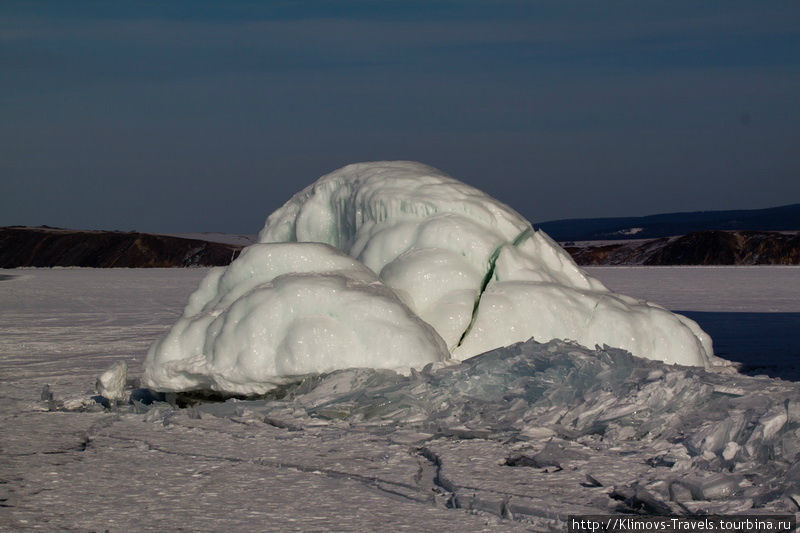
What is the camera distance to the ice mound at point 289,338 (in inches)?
203

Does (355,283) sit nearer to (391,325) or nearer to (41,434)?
(391,325)

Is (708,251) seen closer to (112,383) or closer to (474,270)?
(474,270)

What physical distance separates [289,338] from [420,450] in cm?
135

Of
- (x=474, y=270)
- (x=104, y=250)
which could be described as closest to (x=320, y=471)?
(x=474, y=270)

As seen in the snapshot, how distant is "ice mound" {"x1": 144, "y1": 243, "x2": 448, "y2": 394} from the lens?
16.9 ft

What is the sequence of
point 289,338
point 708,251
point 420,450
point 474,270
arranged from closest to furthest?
point 420,450, point 289,338, point 474,270, point 708,251

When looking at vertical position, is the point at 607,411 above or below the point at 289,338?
below

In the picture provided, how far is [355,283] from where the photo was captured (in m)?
5.64

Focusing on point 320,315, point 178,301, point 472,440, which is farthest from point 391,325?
point 178,301

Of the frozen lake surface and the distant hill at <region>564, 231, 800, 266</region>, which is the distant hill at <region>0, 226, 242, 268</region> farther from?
the frozen lake surface

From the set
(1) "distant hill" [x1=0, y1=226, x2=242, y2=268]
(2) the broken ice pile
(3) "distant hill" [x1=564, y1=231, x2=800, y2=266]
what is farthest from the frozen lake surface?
(1) "distant hill" [x1=0, y1=226, x2=242, y2=268]

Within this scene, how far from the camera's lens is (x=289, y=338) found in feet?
17.0

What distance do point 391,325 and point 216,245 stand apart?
34829 millimetres

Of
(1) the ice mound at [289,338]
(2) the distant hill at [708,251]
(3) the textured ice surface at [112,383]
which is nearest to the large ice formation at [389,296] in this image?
(1) the ice mound at [289,338]
